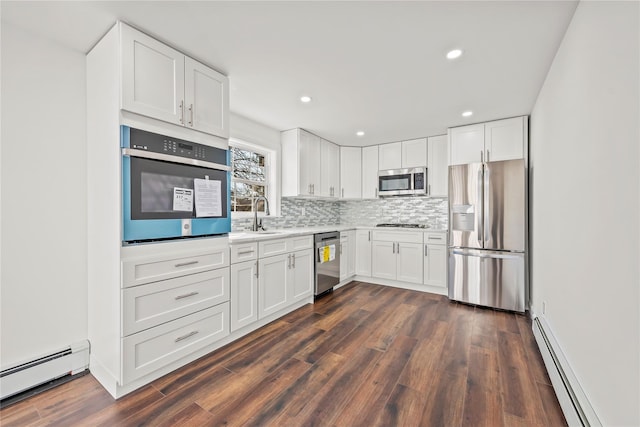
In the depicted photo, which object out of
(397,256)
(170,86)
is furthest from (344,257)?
(170,86)

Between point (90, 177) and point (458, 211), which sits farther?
point (458, 211)

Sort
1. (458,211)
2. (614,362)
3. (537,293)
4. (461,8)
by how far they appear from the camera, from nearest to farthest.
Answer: (614,362) → (461,8) → (537,293) → (458,211)


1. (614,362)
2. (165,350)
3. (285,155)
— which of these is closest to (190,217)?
(165,350)

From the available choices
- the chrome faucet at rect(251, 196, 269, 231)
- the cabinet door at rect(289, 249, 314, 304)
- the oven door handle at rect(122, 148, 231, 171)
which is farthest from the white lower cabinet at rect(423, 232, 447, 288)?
the oven door handle at rect(122, 148, 231, 171)

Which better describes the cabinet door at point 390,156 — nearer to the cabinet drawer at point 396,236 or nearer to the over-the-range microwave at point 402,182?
the over-the-range microwave at point 402,182

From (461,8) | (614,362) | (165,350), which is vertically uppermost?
(461,8)

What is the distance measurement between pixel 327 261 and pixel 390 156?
2112 mm

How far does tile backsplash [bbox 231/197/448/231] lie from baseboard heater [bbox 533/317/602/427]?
2.42 metres

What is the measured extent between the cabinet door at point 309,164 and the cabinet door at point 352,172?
2.44 feet

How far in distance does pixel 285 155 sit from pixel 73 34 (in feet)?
7.99

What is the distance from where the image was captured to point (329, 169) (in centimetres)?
451

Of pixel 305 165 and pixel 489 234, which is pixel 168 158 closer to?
pixel 305 165

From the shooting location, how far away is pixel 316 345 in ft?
7.77

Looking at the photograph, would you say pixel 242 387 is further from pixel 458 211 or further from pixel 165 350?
pixel 458 211
